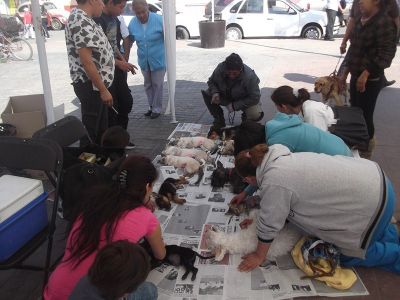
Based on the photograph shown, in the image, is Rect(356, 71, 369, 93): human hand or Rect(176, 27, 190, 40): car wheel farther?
Rect(176, 27, 190, 40): car wheel

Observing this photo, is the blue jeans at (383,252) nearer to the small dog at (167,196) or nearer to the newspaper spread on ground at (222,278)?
the newspaper spread on ground at (222,278)

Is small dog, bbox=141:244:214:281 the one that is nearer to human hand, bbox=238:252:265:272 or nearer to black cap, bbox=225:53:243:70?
human hand, bbox=238:252:265:272

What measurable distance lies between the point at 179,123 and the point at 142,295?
3.57m

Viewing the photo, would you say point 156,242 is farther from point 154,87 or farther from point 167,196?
point 154,87

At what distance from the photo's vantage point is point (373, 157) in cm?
418

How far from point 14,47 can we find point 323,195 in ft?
38.5

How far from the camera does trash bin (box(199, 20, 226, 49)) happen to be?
11516 mm

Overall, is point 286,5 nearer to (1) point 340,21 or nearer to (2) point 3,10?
(1) point 340,21

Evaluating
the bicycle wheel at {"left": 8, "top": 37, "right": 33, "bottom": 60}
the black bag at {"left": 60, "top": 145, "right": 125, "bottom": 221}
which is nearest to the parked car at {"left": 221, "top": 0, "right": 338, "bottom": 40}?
the bicycle wheel at {"left": 8, "top": 37, "right": 33, "bottom": 60}

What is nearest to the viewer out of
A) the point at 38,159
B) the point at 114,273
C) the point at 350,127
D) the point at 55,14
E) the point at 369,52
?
the point at 114,273

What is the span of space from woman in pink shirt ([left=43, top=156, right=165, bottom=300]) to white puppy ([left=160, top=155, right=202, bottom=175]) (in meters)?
1.93

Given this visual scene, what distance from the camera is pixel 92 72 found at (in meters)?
3.24

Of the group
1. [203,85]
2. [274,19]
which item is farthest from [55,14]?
[203,85]

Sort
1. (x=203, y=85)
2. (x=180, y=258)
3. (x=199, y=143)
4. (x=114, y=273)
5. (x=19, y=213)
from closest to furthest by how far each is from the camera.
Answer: (x=114, y=273) → (x=19, y=213) → (x=180, y=258) → (x=199, y=143) → (x=203, y=85)
